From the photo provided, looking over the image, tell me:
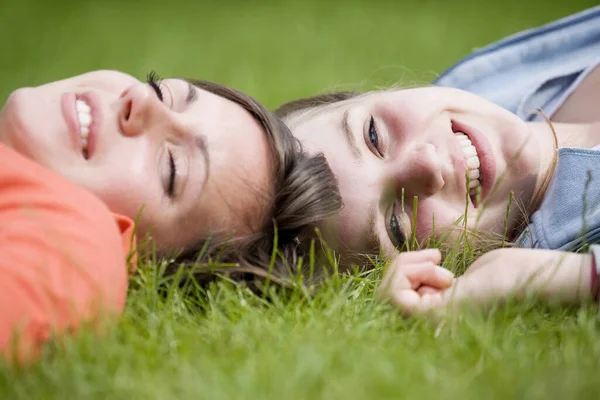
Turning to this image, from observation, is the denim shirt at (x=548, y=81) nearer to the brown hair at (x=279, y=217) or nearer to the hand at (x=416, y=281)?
the hand at (x=416, y=281)

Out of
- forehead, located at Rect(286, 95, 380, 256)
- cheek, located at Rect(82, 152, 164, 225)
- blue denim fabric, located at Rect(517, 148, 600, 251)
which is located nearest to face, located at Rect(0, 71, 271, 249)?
cheek, located at Rect(82, 152, 164, 225)

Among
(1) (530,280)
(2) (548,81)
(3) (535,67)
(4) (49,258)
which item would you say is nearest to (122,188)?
(4) (49,258)

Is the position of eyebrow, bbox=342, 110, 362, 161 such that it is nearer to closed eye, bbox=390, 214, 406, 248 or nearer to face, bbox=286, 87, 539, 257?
face, bbox=286, 87, 539, 257

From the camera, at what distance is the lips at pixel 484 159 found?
1978mm

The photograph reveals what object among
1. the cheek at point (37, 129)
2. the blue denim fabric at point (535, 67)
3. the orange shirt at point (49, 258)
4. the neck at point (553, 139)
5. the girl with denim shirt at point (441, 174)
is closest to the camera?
the orange shirt at point (49, 258)

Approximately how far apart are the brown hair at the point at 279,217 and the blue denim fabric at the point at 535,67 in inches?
39.0

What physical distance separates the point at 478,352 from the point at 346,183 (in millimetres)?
708

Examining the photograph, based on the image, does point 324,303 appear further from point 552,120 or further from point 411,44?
point 411,44

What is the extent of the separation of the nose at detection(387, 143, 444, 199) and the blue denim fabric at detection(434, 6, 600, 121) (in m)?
0.77

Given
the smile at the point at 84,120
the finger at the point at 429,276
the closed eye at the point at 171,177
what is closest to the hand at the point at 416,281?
the finger at the point at 429,276

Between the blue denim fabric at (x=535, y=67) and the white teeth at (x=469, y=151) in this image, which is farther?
the blue denim fabric at (x=535, y=67)

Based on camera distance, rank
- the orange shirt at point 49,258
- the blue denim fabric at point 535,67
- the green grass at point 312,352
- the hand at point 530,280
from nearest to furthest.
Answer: the green grass at point 312,352 < the orange shirt at point 49,258 < the hand at point 530,280 < the blue denim fabric at point 535,67

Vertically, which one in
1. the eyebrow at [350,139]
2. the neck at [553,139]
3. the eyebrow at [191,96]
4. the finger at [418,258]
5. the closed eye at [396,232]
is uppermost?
the eyebrow at [191,96]

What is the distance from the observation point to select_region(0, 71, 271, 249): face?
5.19 feet
